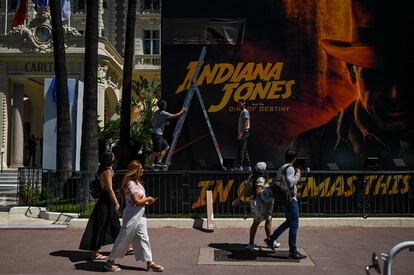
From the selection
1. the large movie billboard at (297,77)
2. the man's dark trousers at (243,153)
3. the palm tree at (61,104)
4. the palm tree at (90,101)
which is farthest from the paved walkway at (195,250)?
the palm tree at (61,104)

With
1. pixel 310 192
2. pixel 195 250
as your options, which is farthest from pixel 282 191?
pixel 310 192

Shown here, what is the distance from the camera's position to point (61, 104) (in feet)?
53.0

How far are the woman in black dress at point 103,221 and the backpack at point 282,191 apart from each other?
2562mm

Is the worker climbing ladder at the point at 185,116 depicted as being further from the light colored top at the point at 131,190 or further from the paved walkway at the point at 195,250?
the light colored top at the point at 131,190

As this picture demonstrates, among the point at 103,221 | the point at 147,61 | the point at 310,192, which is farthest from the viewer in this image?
the point at 147,61

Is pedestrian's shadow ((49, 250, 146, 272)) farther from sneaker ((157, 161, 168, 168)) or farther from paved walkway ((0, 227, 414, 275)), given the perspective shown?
sneaker ((157, 161, 168, 168))

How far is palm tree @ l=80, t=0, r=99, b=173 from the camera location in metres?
15.4

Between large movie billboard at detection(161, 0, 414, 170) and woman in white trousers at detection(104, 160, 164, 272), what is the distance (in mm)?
6024

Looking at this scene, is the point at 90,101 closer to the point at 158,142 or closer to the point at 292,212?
the point at 158,142

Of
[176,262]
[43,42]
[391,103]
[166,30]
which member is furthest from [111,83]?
[176,262]

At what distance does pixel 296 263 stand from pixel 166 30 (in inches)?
304

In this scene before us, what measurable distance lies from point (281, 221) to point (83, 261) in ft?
16.2

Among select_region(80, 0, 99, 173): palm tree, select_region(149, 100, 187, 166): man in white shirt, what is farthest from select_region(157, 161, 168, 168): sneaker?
select_region(80, 0, 99, 173): palm tree

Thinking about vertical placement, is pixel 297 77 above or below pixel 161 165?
above
